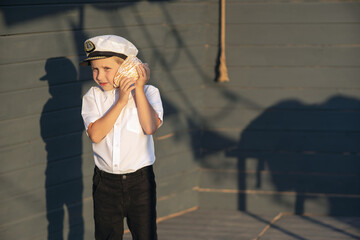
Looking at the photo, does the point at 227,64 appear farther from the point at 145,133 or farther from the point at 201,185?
the point at 145,133

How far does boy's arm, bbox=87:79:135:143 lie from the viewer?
345 cm

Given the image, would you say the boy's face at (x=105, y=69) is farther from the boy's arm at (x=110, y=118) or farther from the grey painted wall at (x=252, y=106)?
the grey painted wall at (x=252, y=106)

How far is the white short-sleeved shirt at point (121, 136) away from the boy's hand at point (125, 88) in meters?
0.21

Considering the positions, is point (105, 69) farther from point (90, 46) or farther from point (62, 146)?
point (62, 146)

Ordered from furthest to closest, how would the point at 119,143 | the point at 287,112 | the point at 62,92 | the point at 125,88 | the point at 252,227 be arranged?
the point at 287,112 < the point at 252,227 < the point at 62,92 < the point at 119,143 < the point at 125,88

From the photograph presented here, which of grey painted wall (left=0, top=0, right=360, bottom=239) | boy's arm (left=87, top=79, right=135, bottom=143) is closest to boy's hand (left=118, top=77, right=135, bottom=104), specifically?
boy's arm (left=87, top=79, right=135, bottom=143)

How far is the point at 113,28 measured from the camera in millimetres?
4941

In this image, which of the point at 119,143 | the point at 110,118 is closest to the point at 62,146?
the point at 119,143

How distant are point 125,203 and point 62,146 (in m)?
1.19

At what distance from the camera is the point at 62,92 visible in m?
4.60

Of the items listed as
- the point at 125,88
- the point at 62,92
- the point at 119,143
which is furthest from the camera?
the point at 62,92

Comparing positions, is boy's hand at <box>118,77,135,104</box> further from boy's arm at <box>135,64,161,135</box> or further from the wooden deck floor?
the wooden deck floor

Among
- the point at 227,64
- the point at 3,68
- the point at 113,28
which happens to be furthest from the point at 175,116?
the point at 3,68

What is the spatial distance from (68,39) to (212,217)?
2.24 m
